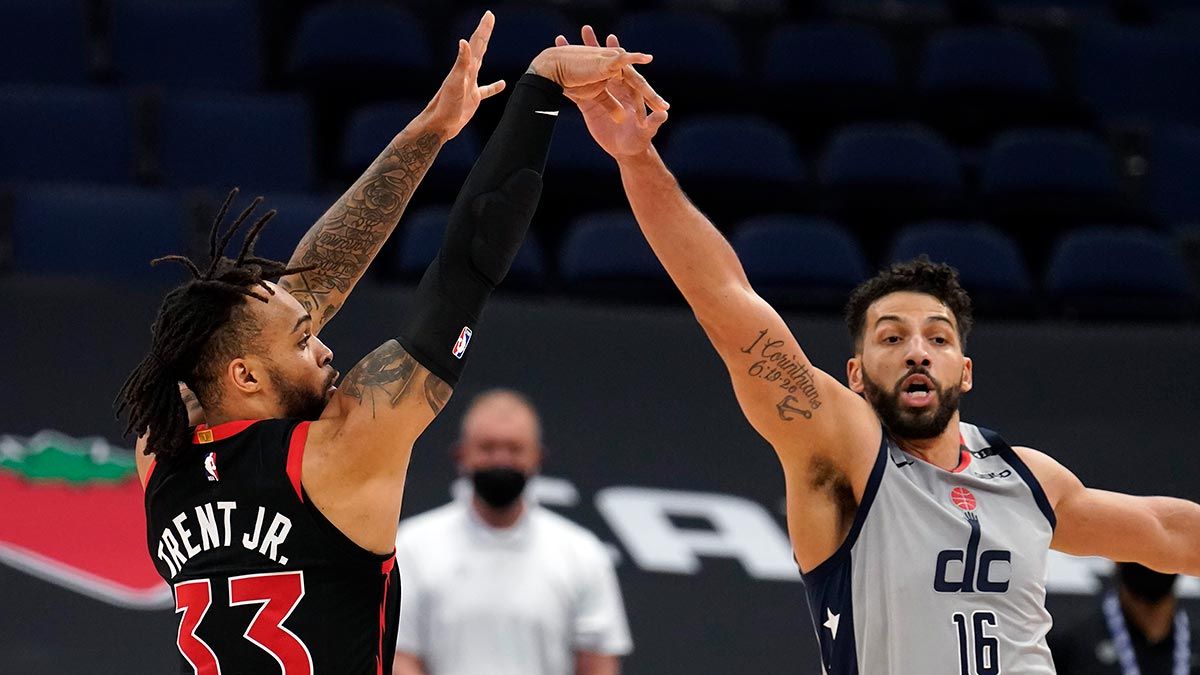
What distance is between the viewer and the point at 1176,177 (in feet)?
34.5

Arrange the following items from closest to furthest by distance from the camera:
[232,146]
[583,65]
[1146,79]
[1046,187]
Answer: [583,65]
[232,146]
[1046,187]
[1146,79]

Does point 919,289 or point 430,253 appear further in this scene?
point 430,253

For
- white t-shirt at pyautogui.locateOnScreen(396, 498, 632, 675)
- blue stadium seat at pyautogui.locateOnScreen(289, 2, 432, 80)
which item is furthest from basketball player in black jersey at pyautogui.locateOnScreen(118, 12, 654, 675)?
blue stadium seat at pyautogui.locateOnScreen(289, 2, 432, 80)

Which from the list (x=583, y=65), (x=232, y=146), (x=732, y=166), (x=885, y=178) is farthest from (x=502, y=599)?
(x=885, y=178)

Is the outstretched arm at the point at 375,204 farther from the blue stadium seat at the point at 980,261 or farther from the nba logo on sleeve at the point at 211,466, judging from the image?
the blue stadium seat at the point at 980,261

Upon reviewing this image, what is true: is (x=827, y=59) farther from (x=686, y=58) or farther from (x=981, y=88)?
(x=981, y=88)

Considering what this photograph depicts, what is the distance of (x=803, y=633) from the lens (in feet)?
23.4

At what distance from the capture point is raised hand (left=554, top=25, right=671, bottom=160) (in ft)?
13.2

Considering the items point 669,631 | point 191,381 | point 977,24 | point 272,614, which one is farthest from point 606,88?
point 977,24

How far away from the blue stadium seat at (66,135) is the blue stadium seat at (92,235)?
29.4 inches

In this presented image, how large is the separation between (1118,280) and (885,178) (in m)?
1.44

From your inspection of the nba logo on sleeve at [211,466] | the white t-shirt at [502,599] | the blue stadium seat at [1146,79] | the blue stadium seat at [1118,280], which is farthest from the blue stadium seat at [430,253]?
the blue stadium seat at [1146,79]

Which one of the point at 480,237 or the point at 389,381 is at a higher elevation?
the point at 480,237

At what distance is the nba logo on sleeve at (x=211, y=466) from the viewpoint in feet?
11.6
